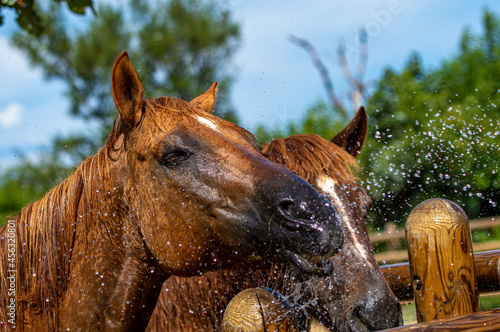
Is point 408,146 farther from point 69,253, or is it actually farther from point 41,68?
point 41,68

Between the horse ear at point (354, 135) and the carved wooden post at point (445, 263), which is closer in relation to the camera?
the carved wooden post at point (445, 263)

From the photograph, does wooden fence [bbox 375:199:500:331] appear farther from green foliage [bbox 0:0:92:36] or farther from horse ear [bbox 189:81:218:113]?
green foliage [bbox 0:0:92:36]

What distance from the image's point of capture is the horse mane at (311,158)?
3137 mm

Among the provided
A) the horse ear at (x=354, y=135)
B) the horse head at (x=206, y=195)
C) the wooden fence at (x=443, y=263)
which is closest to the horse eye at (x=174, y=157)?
the horse head at (x=206, y=195)

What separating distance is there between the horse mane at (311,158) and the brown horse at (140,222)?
0.69m

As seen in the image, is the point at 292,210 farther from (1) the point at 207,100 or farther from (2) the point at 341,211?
(1) the point at 207,100

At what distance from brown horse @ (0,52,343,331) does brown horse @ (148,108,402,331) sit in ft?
1.37

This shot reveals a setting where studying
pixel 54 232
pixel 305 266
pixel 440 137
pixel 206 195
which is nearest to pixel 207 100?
pixel 206 195

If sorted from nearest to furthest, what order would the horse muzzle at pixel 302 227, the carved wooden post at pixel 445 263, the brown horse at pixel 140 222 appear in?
1. the horse muzzle at pixel 302 227
2. the brown horse at pixel 140 222
3. the carved wooden post at pixel 445 263

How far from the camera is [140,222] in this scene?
2.41 meters

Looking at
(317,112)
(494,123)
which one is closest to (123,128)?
(494,123)

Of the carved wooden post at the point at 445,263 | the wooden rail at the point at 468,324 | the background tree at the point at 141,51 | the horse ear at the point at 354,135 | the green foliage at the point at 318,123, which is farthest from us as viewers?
the background tree at the point at 141,51

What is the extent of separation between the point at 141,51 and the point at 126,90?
2211 centimetres

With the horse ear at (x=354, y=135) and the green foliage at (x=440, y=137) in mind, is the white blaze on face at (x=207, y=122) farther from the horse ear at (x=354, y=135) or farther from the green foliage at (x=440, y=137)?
the green foliage at (x=440, y=137)
